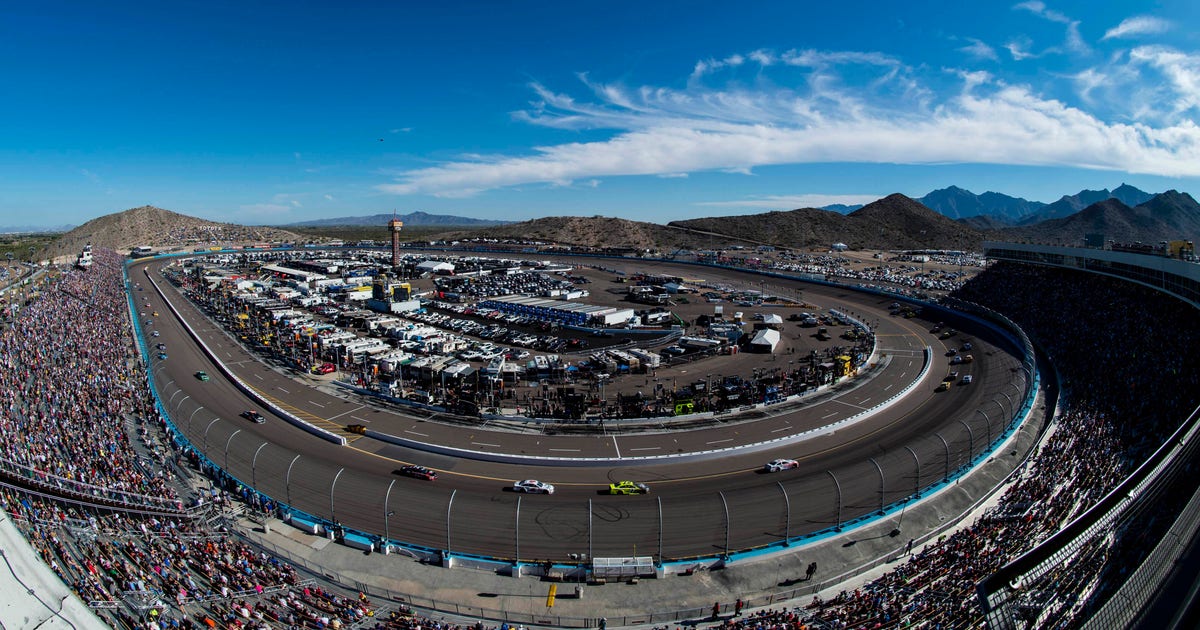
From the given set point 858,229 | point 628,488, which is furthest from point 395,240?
point 858,229

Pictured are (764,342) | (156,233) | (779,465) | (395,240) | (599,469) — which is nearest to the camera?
(779,465)

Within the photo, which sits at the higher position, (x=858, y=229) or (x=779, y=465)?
(x=858, y=229)

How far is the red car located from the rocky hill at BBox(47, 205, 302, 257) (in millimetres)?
148807

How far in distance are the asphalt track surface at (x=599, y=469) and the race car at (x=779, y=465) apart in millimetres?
281

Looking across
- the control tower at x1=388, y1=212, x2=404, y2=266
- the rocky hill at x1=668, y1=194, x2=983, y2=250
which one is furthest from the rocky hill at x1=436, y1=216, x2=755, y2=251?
the control tower at x1=388, y1=212, x2=404, y2=266

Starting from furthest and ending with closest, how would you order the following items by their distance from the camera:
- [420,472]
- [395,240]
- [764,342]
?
[395,240] → [764,342] → [420,472]

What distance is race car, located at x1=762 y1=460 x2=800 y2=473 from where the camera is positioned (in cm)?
2234

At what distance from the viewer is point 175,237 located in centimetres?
15362

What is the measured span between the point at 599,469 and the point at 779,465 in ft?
24.1

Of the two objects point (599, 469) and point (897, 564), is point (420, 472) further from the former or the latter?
point (897, 564)

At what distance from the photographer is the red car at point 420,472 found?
21.6 metres

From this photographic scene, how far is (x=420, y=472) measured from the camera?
21.7 m

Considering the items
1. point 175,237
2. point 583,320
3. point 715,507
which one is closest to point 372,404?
point 715,507

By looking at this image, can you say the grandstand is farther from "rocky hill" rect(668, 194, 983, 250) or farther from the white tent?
"rocky hill" rect(668, 194, 983, 250)
